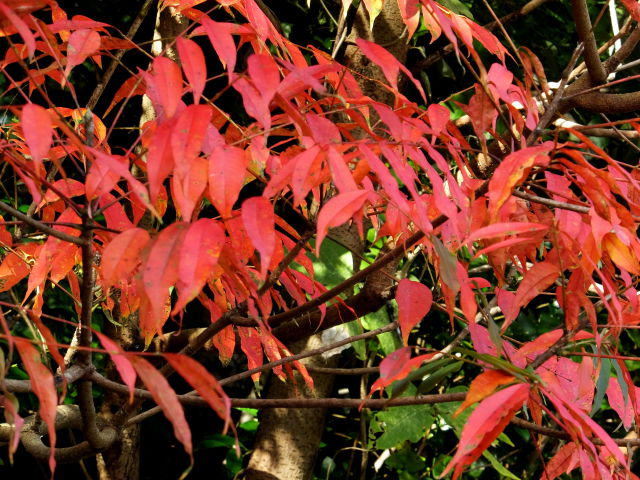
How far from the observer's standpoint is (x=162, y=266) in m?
0.52

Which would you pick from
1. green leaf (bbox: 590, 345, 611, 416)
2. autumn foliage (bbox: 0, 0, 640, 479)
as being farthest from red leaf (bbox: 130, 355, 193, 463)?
green leaf (bbox: 590, 345, 611, 416)

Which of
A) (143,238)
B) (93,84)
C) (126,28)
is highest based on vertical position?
(143,238)

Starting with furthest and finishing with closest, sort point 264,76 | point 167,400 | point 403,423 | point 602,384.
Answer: point 403,423 → point 602,384 → point 264,76 → point 167,400

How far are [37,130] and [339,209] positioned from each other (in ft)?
0.73

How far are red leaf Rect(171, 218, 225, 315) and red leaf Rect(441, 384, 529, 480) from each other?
0.70 ft

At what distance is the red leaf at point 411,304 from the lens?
0.69m

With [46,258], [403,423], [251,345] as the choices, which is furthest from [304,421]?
[46,258]

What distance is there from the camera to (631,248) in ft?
2.39

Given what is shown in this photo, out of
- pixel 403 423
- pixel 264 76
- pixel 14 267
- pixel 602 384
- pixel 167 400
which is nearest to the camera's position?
pixel 167 400

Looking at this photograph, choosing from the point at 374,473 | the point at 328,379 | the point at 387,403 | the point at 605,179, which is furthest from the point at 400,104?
the point at 374,473

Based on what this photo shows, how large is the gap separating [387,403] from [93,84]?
144 cm

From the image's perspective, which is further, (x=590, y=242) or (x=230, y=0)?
(x=230, y=0)

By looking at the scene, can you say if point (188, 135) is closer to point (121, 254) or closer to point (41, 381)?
point (121, 254)

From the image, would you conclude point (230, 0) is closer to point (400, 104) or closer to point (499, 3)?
point (400, 104)
